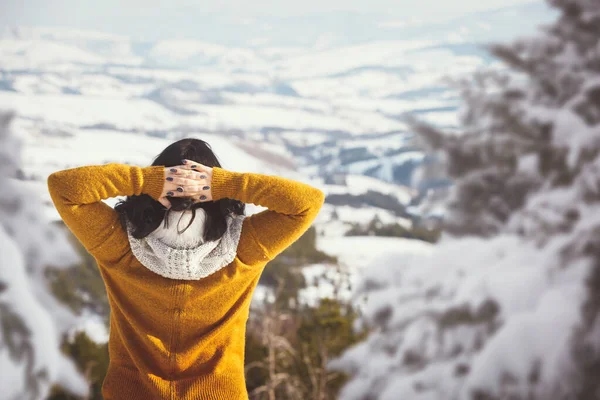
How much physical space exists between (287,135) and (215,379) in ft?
261

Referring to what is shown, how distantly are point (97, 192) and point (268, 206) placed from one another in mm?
397

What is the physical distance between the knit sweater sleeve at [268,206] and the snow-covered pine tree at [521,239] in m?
0.92

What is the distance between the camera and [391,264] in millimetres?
2471

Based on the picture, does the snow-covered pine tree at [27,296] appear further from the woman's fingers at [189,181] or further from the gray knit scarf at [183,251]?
the woman's fingers at [189,181]

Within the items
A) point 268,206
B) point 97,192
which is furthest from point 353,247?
point 97,192

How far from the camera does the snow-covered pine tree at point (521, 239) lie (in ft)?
6.41

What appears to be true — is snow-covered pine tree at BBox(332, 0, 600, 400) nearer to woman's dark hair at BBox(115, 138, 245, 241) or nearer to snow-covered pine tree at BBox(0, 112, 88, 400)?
woman's dark hair at BBox(115, 138, 245, 241)

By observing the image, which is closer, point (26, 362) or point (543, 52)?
point (543, 52)

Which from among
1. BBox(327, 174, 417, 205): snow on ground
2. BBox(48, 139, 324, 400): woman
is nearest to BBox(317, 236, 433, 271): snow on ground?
BBox(327, 174, 417, 205): snow on ground

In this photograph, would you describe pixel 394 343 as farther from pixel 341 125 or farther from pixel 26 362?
pixel 341 125

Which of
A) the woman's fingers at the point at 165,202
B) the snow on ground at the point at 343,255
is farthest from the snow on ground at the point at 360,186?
the woman's fingers at the point at 165,202

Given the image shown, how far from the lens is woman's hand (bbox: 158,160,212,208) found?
1282 mm

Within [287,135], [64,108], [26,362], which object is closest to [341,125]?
[287,135]

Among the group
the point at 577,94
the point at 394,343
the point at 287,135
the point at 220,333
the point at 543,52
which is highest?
the point at 543,52
